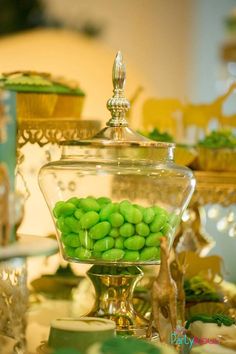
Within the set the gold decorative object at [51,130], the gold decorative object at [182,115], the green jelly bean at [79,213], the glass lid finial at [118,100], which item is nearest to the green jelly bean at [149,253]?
the green jelly bean at [79,213]

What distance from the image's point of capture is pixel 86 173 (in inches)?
49.1

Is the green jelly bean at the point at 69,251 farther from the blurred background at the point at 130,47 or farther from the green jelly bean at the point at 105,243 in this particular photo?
the blurred background at the point at 130,47

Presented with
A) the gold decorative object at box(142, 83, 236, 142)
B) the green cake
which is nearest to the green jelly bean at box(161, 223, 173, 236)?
the green cake

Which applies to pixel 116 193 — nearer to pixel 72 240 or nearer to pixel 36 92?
pixel 72 240

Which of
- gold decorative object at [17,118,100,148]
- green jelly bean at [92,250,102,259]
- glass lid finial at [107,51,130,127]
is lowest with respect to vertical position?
green jelly bean at [92,250,102,259]

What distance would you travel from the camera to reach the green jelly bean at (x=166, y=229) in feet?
4.02

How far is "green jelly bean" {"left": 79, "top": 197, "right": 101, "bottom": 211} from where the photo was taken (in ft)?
3.97

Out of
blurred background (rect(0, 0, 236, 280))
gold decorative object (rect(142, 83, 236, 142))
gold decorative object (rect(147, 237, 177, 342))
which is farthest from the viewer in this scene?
blurred background (rect(0, 0, 236, 280))

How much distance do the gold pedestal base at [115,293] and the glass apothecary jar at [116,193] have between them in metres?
0.04

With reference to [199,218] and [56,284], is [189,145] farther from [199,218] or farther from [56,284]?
[56,284]

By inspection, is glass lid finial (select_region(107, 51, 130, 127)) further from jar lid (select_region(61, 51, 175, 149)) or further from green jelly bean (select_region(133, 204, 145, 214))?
green jelly bean (select_region(133, 204, 145, 214))

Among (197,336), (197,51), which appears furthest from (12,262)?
(197,51)

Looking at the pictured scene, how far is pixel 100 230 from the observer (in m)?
1.19

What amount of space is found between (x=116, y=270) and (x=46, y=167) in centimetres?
18
